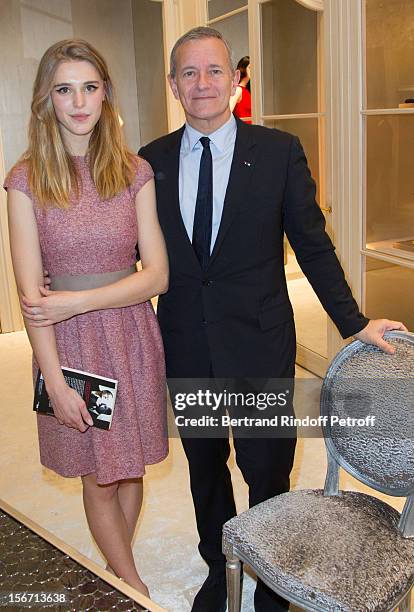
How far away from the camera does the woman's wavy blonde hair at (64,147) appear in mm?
1603

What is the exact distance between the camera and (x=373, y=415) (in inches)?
63.2

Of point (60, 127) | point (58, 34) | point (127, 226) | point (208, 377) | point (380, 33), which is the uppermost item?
point (58, 34)

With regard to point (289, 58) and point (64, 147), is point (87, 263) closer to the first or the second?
point (64, 147)

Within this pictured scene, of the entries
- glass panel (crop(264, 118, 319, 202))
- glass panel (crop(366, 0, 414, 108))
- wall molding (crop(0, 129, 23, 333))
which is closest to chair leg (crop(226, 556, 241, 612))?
glass panel (crop(366, 0, 414, 108))

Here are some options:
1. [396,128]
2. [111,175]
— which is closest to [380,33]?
[396,128]

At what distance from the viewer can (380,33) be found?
9.43 ft

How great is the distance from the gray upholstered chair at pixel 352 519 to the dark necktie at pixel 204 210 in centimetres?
43

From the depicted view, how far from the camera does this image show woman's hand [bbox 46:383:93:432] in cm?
167

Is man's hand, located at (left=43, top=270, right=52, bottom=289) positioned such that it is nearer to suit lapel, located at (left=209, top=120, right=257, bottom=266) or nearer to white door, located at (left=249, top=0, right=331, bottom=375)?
suit lapel, located at (left=209, top=120, right=257, bottom=266)

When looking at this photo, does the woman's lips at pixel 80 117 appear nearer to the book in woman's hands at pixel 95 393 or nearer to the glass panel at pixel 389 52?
the book in woman's hands at pixel 95 393

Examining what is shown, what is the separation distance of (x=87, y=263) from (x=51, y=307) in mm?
141

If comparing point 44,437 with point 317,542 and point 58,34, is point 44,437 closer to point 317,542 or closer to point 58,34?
point 317,542

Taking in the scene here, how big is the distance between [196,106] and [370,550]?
1102 mm

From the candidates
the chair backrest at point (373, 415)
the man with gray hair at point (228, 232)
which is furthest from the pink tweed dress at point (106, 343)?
the chair backrest at point (373, 415)
